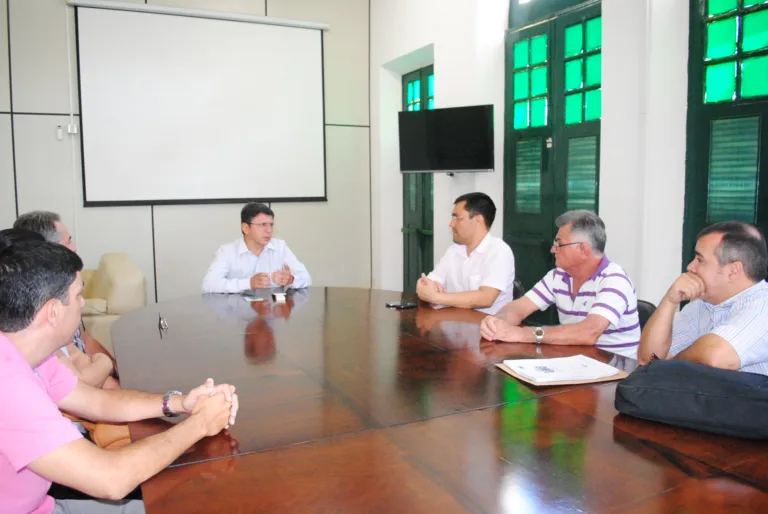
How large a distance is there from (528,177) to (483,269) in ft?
4.36

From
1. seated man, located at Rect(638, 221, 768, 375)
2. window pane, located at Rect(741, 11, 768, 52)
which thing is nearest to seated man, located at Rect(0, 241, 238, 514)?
seated man, located at Rect(638, 221, 768, 375)

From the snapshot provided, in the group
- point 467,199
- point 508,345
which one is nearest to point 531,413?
point 508,345

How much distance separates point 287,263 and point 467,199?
147 cm

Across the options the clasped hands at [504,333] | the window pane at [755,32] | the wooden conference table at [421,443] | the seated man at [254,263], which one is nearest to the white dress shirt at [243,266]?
the seated man at [254,263]

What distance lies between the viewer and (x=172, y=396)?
167cm

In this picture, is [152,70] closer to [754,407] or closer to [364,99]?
[364,99]

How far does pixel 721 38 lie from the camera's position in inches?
124

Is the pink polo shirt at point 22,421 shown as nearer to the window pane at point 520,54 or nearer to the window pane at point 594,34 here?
the window pane at point 594,34

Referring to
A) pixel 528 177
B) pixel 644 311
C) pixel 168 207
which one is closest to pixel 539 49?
pixel 528 177

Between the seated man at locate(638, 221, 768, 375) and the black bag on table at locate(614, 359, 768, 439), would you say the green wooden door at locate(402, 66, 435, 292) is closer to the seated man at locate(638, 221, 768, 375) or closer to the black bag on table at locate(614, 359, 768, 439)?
the seated man at locate(638, 221, 768, 375)

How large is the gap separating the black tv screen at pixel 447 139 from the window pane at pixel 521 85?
0.88 feet

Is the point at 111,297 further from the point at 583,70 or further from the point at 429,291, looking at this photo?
the point at 583,70

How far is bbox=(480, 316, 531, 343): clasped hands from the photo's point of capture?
7.67 feet

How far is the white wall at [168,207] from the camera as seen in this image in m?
5.14
